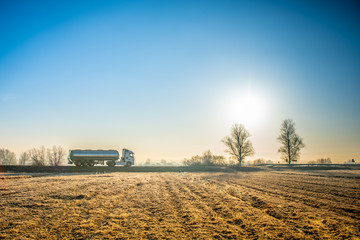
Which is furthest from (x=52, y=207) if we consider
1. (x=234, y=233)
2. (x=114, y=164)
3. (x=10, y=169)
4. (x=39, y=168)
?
(x=10, y=169)

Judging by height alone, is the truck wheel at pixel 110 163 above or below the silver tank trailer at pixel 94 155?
below

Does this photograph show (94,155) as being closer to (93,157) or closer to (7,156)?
(93,157)

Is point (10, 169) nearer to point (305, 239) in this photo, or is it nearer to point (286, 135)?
point (305, 239)

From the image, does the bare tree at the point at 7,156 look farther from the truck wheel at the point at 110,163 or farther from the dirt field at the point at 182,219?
the dirt field at the point at 182,219

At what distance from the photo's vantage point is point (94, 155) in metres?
37.1

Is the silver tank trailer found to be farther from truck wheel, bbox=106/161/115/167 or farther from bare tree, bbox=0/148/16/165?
bare tree, bbox=0/148/16/165

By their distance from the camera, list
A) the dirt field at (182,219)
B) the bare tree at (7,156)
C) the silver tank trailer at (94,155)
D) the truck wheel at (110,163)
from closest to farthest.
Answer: the dirt field at (182,219) → the silver tank trailer at (94,155) → the truck wheel at (110,163) → the bare tree at (7,156)

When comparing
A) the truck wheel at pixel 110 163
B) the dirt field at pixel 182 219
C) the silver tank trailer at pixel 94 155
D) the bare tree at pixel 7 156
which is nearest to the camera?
the dirt field at pixel 182 219

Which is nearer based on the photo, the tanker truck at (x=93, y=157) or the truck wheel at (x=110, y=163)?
the tanker truck at (x=93, y=157)

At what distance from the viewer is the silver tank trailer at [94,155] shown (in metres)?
36.3

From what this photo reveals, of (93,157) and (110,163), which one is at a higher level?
(93,157)

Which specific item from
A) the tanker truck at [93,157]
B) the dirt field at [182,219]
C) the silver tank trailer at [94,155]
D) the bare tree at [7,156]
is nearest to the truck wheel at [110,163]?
the tanker truck at [93,157]

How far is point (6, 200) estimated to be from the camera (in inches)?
354

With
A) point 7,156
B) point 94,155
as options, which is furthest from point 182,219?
point 7,156
